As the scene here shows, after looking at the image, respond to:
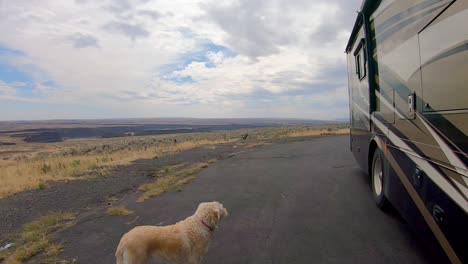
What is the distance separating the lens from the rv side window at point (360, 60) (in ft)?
24.9

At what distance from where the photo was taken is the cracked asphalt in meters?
4.73

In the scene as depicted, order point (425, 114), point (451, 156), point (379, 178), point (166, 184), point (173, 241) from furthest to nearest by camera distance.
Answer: point (166, 184)
point (379, 178)
point (173, 241)
point (425, 114)
point (451, 156)

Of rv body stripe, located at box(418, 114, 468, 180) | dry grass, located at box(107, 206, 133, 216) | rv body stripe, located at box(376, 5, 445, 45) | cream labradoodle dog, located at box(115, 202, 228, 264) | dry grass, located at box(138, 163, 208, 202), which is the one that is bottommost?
dry grass, located at box(107, 206, 133, 216)

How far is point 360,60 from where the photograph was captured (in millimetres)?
8219

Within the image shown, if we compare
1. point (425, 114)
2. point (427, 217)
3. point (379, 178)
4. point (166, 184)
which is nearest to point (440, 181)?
point (427, 217)

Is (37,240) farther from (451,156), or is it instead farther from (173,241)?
(451,156)

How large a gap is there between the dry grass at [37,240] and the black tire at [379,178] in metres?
5.74

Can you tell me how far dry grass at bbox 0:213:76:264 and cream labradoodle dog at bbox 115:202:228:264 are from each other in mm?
1947

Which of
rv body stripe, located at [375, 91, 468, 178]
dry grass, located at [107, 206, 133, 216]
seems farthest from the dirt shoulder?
rv body stripe, located at [375, 91, 468, 178]

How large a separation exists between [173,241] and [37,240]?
3.34 metres

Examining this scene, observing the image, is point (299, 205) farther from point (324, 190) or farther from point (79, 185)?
point (79, 185)

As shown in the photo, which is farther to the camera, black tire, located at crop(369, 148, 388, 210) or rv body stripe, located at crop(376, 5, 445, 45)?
black tire, located at crop(369, 148, 388, 210)

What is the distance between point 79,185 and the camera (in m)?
10.8

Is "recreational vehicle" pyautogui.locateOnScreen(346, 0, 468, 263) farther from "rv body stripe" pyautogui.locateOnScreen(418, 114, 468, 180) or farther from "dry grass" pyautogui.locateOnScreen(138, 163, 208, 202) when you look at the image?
"dry grass" pyautogui.locateOnScreen(138, 163, 208, 202)
